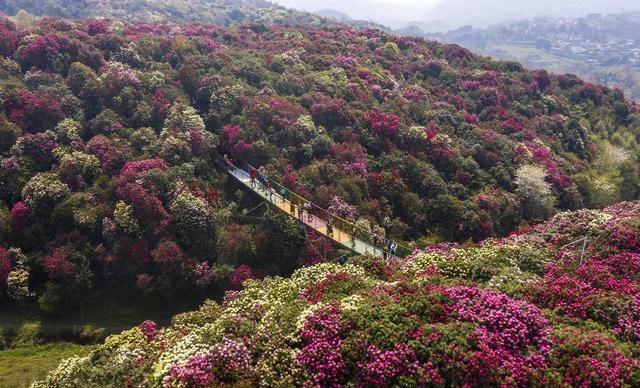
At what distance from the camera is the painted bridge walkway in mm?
26422

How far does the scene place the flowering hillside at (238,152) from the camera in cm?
2728

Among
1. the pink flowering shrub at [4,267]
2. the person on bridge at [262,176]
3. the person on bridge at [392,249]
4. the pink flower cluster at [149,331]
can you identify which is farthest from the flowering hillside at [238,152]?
the pink flower cluster at [149,331]

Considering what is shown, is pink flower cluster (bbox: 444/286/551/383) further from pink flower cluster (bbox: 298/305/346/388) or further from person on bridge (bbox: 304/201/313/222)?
person on bridge (bbox: 304/201/313/222)

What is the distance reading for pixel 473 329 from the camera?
41.1 feet

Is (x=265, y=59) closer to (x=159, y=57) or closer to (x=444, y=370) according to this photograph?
(x=159, y=57)

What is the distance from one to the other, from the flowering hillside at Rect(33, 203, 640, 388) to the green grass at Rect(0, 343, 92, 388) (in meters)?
6.32

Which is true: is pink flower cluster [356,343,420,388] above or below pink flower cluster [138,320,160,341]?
above

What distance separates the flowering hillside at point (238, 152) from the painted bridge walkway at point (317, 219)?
752 mm

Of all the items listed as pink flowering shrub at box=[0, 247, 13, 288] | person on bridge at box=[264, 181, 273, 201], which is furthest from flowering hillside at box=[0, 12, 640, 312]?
person on bridge at box=[264, 181, 273, 201]

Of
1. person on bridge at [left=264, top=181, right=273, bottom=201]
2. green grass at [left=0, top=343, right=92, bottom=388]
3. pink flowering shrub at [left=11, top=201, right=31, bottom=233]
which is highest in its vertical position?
person on bridge at [left=264, top=181, right=273, bottom=201]

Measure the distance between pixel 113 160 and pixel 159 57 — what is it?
17984mm

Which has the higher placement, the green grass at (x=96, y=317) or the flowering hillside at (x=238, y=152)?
the flowering hillside at (x=238, y=152)

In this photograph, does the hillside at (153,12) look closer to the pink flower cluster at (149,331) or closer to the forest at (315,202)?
the forest at (315,202)

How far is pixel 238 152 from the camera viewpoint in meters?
33.5
